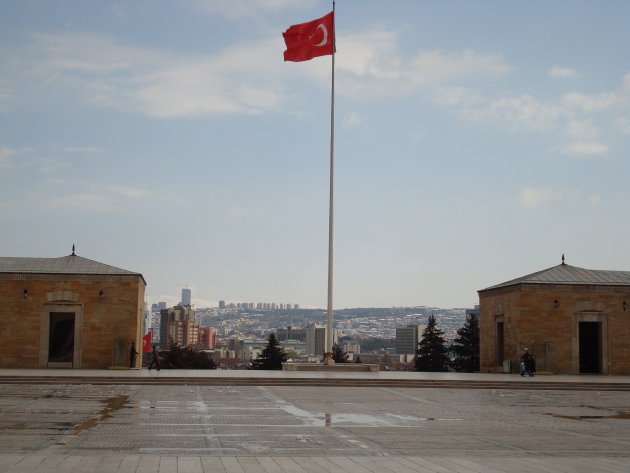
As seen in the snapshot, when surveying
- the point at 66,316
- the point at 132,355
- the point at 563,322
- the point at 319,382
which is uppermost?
the point at 563,322

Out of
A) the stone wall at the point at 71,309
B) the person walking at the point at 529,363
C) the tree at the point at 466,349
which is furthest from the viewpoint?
the tree at the point at 466,349

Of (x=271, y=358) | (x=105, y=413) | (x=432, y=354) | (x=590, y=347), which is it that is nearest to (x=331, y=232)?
(x=590, y=347)

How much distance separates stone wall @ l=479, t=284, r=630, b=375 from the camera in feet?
125

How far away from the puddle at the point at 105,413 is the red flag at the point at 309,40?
65.7ft

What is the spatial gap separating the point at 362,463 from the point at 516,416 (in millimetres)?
9157

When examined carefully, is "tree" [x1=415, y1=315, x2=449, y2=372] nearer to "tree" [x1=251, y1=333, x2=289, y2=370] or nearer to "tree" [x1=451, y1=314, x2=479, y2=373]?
"tree" [x1=451, y1=314, x2=479, y2=373]

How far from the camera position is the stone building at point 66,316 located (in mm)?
36438

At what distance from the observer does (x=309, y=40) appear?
124 feet

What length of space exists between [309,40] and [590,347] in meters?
19.9

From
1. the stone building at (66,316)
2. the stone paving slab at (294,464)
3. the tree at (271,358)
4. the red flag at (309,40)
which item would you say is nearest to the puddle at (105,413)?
the stone paving slab at (294,464)

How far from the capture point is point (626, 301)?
129ft

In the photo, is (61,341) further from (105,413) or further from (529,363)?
(529,363)

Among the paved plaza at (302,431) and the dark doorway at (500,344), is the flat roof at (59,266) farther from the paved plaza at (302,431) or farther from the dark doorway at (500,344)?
the dark doorway at (500,344)

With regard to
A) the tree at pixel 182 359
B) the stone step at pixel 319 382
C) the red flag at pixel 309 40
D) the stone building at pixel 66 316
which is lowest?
the tree at pixel 182 359
